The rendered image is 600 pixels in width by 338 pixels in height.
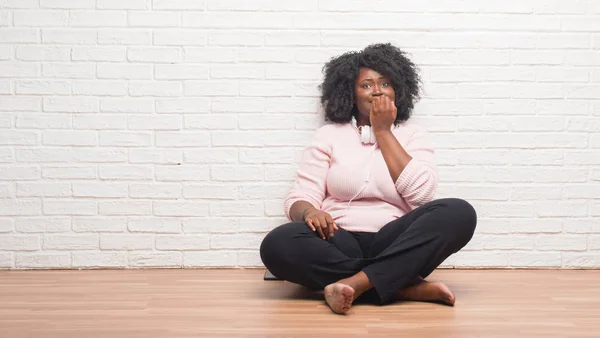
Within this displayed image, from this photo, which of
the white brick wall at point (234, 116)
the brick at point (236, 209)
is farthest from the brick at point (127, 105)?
the brick at point (236, 209)

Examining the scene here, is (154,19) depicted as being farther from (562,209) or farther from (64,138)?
(562,209)

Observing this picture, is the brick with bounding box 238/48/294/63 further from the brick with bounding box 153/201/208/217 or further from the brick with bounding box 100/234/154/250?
the brick with bounding box 100/234/154/250

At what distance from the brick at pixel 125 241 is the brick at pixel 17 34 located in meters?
0.88

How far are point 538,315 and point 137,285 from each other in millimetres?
1430

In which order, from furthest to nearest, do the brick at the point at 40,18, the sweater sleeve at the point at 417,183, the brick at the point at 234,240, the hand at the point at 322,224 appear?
the brick at the point at 234,240 → the brick at the point at 40,18 → the sweater sleeve at the point at 417,183 → the hand at the point at 322,224

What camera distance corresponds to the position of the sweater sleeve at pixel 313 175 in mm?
2809

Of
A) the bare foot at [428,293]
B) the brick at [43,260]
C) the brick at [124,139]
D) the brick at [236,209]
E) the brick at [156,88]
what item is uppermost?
the brick at [156,88]

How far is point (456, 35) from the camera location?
124 inches

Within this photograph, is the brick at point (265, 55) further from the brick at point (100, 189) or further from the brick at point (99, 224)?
the brick at point (99, 224)

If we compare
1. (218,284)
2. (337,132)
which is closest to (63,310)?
(218,284)

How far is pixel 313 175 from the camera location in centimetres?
286

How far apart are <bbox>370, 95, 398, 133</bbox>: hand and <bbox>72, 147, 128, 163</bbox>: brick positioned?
1098 mm

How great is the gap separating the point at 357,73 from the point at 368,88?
0.25 ft

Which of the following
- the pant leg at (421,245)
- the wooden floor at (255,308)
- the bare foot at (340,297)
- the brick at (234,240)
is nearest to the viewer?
the wooden floor at (255,308)
